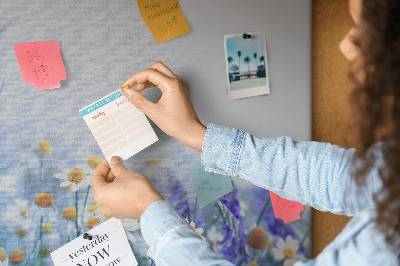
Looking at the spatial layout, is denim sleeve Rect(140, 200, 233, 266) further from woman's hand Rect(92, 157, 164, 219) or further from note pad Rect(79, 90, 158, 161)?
note pad Rect(79, 90, 158, 161)

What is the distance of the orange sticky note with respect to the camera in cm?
73

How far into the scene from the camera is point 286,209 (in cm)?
90

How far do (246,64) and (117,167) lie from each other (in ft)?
1.27

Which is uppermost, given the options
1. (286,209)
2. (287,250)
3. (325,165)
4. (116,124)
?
(116,124)

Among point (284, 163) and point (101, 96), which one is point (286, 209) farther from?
point (101, 96)

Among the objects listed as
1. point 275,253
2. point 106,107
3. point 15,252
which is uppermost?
point 106,107

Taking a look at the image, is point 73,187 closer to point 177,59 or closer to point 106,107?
point 106,107

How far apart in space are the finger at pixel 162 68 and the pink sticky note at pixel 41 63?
18 centimetres

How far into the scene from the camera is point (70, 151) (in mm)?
712

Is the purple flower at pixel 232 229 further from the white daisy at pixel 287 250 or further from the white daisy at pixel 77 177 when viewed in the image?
the white daisy at pixel 77 177

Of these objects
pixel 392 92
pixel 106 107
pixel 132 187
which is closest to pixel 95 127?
pixel 106 107

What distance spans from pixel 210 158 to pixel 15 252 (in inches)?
16.9

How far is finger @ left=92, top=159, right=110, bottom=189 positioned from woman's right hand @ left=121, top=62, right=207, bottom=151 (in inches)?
5.1

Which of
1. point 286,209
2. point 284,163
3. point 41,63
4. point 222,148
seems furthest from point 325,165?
point 41,63
